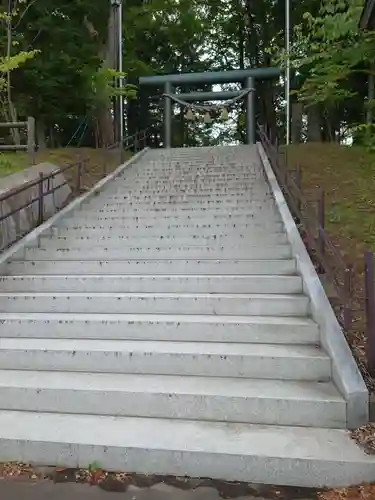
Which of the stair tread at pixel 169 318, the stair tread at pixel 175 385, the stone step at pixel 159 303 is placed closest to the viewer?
the stair tread at pixel 175 385

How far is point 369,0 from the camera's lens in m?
8.49

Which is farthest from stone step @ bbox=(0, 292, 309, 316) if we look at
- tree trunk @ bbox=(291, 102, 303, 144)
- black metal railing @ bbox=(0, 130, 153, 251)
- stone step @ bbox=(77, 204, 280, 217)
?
tree trunk @ bbox=(291, 102, 303, 144)

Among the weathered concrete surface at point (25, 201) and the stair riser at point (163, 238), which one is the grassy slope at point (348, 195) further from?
the weathered concrete surface at point (25, 201)

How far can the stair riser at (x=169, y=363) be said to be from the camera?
3299 mm

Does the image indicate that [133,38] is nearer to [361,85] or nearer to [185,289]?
[361,85]

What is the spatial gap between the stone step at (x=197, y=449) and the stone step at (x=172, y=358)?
0.47m

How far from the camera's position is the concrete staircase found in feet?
8.75

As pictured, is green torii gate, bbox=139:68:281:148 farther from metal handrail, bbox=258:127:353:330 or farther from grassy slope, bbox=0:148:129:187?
metal handrail, bbox=258:127:353:330

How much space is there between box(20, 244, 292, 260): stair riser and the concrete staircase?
16 millimetres

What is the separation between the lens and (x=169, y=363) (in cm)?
343

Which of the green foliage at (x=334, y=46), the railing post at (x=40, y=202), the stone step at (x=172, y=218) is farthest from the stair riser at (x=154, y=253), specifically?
the green foliage at (x=334, y=46)

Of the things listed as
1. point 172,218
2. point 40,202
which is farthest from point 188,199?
point 40,202

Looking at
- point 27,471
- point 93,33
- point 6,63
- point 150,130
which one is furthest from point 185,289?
point 150,130

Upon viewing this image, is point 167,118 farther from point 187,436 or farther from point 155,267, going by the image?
point 187,436
